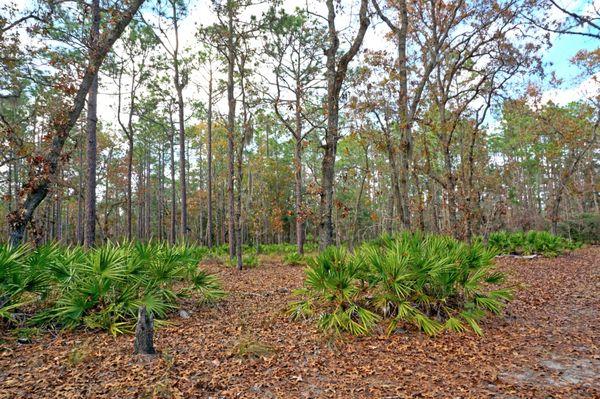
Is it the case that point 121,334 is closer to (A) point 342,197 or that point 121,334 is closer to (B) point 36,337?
(B) point 36,337

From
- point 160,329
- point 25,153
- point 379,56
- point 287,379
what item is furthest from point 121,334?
point 379,56

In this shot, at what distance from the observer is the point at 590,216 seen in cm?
2328

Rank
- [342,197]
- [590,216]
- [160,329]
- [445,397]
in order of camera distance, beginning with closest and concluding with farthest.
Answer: [445,397] → [160,329] → [590,216] → [342,197]

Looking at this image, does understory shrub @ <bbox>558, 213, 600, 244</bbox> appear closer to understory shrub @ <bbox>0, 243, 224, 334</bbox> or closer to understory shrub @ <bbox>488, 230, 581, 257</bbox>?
understory shrub @ <bbox>488, 230, 581, 257</bbox>

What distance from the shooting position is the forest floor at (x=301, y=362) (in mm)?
3686

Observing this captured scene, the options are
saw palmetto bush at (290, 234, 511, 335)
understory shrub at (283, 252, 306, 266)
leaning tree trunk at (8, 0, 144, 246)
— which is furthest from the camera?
understory shrub at (283, 252, 306, 266)

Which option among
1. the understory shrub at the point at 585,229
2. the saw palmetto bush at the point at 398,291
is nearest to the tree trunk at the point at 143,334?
the saw palmetto bush at the point at 398,291

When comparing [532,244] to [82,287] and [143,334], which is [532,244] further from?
[82,287]

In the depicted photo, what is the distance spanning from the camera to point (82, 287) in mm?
5633

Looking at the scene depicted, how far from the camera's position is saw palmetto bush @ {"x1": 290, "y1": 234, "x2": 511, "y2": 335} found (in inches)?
222

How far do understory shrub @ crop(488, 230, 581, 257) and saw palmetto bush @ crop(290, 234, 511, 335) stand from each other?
10261 mm

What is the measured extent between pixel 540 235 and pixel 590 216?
10669 mm

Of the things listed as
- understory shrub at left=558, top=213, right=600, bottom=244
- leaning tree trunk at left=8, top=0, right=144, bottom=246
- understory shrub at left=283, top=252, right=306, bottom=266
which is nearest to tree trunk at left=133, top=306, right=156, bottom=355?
leaning tree trunk at left=8, top=0, right=144, bottom=246

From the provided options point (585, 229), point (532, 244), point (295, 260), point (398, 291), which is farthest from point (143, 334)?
point (585, 229)
